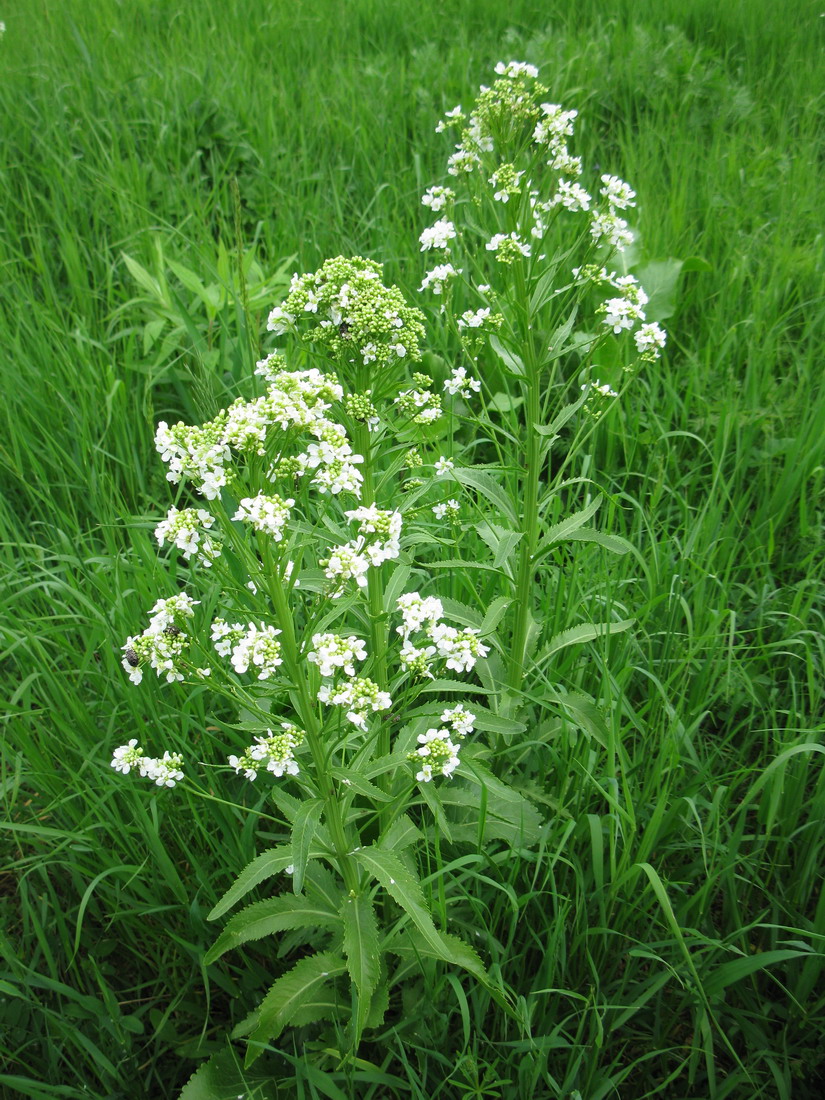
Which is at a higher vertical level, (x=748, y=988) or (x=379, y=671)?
(x=379, y=671)

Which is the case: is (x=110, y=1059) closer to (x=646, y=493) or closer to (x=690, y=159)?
(x=646, y=493)

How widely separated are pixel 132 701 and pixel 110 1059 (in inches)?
34.9

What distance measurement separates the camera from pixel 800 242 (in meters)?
4.31

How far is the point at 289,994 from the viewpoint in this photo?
192cm

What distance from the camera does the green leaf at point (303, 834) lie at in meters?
1.61

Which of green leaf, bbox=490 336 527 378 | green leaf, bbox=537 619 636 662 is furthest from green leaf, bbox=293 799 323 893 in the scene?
green leaf, bbox=490 336 527 378

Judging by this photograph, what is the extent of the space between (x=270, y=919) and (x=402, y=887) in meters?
0.44

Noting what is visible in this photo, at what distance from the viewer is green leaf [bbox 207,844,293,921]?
175 centimetres

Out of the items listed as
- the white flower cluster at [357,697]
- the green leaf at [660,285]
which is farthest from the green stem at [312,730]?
the green leaf at [660,285]

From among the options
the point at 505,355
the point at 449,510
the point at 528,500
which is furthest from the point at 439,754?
the point at 505,355

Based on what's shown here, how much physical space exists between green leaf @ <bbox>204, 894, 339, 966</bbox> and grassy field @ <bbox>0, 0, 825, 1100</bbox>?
0.25 meters

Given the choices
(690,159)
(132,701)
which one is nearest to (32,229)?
(132,701)

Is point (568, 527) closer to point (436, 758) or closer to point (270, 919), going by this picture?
point (436, 758)

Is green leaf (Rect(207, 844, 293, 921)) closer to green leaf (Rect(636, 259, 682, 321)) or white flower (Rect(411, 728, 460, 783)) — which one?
white flower (Rect(411, 728, 460, 783))
